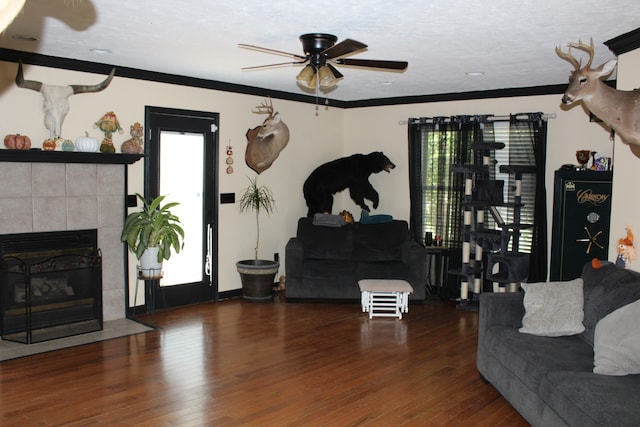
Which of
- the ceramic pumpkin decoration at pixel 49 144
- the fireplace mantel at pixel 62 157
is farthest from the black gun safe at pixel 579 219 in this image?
the ceramic pumpkin decoration at pixel 49 144

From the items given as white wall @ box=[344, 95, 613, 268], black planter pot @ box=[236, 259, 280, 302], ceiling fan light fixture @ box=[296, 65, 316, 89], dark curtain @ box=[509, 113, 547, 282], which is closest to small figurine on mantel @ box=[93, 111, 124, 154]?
black planter pot @ box=[236, 259, 280, 302]

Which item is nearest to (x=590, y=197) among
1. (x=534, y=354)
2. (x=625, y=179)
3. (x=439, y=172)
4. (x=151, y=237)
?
(x=625, y=179)

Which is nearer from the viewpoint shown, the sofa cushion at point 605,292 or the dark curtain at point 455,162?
the sofa cushion at point 605,292

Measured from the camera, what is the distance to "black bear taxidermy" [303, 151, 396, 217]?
7.30 metres

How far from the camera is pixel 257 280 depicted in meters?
6.46

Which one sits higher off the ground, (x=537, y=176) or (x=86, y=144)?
(x=86, y=144)

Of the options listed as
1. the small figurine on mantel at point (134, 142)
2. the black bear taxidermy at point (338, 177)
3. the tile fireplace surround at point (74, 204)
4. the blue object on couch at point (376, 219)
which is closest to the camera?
the tile fireplace surround at point (74, 204)

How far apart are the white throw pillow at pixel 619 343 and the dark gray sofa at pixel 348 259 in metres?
3.13

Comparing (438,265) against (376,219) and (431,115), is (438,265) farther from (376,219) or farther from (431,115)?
(431,115)

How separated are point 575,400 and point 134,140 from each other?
14.3 ft

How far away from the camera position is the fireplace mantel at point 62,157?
187 inches

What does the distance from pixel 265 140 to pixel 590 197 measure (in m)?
3.48

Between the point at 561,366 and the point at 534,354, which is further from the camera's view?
the point at 534,354

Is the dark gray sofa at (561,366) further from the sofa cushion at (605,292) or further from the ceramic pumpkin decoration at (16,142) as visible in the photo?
the ceramic pumpkin decoration at (16,142)
